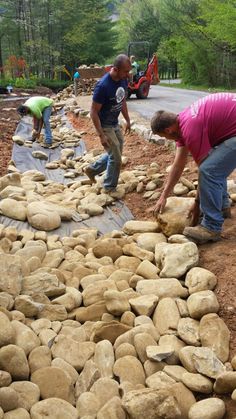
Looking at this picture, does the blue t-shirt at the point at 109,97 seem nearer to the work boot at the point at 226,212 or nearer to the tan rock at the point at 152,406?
the work boot at the point at 226,212

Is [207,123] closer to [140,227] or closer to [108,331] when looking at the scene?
[140,227]

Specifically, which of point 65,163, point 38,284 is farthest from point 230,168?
point 65,163

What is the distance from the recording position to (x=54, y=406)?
212 cm

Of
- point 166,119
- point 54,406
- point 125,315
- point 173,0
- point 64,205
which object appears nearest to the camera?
point 54,406

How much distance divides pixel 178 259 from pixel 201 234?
0.97ft

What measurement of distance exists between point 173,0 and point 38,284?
89.0 feet

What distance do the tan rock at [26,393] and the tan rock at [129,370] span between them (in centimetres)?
45

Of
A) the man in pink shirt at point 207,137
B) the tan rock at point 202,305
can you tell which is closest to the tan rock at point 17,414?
the tan rock at point 202,305

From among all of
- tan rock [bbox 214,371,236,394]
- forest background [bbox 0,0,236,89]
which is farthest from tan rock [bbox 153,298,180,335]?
forest background [bbox 0,0,236,89]

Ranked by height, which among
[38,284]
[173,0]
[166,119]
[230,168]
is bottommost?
[38,284]

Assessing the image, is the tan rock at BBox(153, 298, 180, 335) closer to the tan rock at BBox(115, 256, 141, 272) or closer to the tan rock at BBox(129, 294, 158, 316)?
the tan rock at BBox(129, 294, 158, 316)

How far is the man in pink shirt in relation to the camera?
3.04m

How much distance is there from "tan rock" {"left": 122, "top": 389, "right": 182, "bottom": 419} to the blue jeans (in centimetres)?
154

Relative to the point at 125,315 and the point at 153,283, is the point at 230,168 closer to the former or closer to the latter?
the point at 153,283
